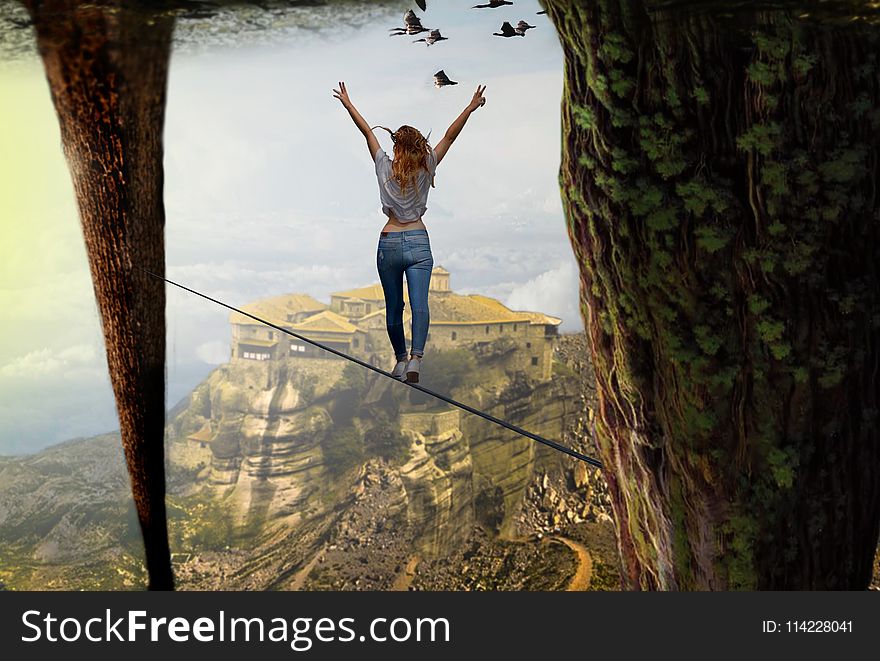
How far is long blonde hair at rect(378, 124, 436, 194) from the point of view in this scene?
3311 millimetres

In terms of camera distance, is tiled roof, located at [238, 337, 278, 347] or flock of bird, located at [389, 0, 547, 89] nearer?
flock of bird, located at [389, 0, 547, 89]

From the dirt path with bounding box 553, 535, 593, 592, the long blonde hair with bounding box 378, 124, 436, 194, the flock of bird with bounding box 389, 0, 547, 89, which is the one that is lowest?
the dirt path with bounding box 553, 535, 593, 592

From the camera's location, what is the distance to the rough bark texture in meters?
5.54

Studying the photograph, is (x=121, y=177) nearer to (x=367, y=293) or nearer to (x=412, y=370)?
(x=412, y=370)

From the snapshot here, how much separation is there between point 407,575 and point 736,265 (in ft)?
38.3

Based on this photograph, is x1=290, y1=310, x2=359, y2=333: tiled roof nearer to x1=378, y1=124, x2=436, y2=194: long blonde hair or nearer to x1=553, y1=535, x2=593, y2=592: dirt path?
x1=553, y1=535, x2=593, y2=592: dirt path

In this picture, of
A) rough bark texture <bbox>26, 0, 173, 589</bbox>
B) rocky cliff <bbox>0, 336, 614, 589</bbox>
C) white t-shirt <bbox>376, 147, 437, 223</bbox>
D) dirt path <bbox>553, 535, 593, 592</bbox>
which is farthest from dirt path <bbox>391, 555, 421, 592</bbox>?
white t-shirt <bbox>376, 147, 437, 223</bbox>

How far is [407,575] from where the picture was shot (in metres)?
13.9

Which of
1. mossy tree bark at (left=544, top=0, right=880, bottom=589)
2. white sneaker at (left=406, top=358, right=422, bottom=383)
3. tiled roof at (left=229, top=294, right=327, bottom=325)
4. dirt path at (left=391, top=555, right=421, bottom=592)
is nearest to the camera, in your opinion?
mossy tree bark at (left=544, top=0, right=880, bottom=589)

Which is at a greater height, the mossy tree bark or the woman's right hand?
the woman's right hand

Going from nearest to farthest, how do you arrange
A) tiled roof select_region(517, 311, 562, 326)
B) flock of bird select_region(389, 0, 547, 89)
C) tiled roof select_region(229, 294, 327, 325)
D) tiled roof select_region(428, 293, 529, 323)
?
flock of bird select_region(389, 0, 547, 89) → tiled roof select_region(229, 294, 327, 325) → tiled roof select_region(428, 293, 529, 323) → tiled roof select_region(517, 311, 562, 326)

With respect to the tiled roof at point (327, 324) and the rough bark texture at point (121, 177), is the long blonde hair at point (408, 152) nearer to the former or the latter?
the rough bark texture at point (121, 177)

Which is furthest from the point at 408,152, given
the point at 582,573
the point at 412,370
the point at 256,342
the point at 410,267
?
the point at 256,342

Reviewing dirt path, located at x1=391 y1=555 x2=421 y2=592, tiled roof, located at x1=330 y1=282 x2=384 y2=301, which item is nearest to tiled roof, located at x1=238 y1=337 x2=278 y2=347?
tiled roof, located at x1=330 y1=282 x2=384 y2=301
